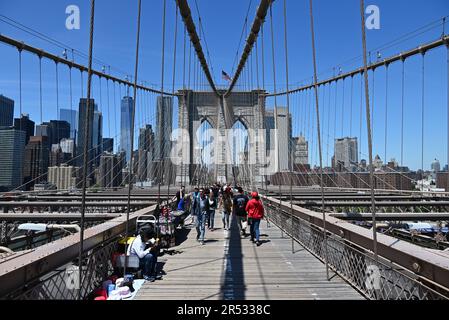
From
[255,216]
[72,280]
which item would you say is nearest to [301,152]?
[255,216]

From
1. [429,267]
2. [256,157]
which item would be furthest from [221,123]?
[429,267]

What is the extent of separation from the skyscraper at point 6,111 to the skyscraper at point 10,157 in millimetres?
700

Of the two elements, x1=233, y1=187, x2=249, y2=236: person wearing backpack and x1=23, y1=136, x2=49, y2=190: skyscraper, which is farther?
x1=23, y1=136, x2=49, y2=190: skyscraper

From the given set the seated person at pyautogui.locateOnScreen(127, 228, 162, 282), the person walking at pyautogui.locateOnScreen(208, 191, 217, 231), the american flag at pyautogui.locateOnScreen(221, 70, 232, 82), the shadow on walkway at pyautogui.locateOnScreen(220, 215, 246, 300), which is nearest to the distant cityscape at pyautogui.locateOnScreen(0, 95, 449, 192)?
the person walking at pyautogui.locateOnScreen(208, 191, 217, 231)

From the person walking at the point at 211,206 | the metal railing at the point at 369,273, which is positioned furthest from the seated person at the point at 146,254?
the person walking at the point at 211,206

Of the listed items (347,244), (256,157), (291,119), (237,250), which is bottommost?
(237,250)

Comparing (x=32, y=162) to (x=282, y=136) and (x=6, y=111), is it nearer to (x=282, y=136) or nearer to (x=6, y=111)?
(x=6, y=111)

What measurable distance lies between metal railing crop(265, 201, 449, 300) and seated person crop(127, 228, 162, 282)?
1946 mm

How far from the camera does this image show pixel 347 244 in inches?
143

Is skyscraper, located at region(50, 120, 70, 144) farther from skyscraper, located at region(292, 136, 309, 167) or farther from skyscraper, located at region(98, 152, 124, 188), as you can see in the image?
skyscraper, located at region(292, 136, 309, 167)

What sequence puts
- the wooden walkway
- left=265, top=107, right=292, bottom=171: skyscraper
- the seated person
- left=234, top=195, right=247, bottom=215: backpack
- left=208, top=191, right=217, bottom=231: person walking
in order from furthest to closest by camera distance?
left=265, top=107, right=292, bottom=171: skyscraper → left=208, top=191, right=217, bottom=231: person walking → left=234, top=195, right=247, bottom=215: backpack → the seated person → the wooden walkway

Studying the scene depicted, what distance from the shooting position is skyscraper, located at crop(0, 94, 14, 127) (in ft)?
49.3
